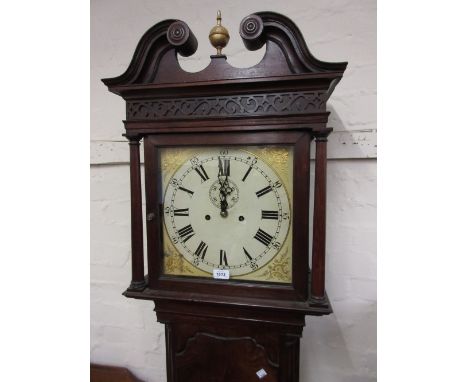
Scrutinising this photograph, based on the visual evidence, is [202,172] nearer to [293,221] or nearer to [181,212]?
[181,212]

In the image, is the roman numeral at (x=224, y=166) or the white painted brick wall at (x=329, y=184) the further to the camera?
the white painted brick wall at (x=329, y=184)

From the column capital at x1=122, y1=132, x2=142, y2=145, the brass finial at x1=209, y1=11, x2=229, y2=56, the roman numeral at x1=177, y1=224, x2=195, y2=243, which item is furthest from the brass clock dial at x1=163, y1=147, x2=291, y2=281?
the brass finial at x1=209, y1=11, x2=229, y2=56

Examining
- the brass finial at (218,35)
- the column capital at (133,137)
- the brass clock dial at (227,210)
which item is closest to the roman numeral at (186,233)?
the brass clock dial at (227,210)

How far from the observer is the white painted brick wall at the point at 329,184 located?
→ 34.8 inches

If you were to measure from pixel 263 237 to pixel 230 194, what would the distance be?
0.45 feet

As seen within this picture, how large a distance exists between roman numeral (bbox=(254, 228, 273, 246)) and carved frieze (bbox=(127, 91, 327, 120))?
0.29 m

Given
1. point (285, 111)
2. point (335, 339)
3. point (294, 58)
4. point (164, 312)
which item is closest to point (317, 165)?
point (285, 111)

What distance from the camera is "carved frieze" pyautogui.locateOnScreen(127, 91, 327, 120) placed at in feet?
2.04

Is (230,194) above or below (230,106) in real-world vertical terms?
below

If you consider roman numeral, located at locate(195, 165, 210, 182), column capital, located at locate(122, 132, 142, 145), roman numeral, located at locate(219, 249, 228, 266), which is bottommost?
roman numeral, located at locate(219, 249, 228, 266)

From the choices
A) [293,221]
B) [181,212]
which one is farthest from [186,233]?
[293,221]

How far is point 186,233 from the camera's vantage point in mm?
714

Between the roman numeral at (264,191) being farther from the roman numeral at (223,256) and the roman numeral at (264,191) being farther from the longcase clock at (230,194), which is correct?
the roman numeral at (223,256)

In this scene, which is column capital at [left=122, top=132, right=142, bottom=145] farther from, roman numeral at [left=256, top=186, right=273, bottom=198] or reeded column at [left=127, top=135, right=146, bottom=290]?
roman numeral at [left=256, top=186, right=273, bottom=198]
